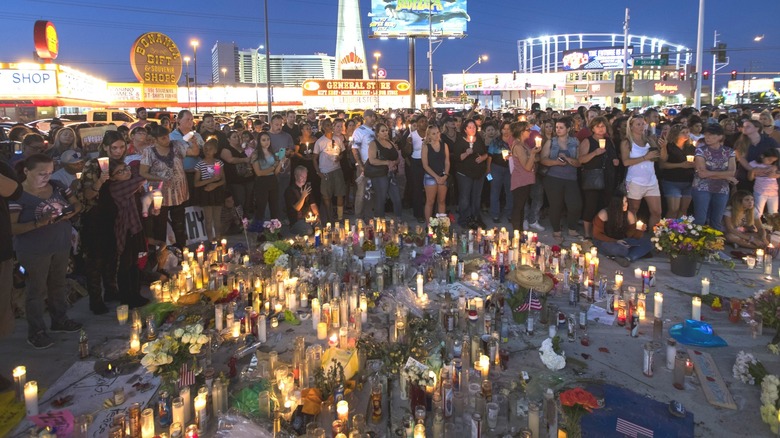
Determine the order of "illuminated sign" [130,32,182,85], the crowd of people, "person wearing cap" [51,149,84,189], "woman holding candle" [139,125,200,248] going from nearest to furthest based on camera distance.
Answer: the crowd of people, "person wearing cap" [51,149,84,189], "woman holding candle" [139,125,200,248], "illuminated sign" [130,32,182,85]

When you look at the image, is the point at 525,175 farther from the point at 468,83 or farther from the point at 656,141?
the point at 468,83

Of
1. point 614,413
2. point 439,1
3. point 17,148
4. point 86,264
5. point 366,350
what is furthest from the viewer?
point 439,1

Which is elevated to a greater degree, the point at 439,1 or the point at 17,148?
the point at 439,1

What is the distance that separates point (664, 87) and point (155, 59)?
83.9 meters

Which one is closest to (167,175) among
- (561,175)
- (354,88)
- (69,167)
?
(69,167)

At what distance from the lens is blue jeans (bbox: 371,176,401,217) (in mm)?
10133

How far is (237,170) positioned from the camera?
9406 mm

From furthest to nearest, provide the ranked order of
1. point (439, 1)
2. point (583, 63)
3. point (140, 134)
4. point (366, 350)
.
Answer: point (583, 63) < point (439, 1) < point (140, 134) < point (366, 350)

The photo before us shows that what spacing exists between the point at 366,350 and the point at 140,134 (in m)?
5.01

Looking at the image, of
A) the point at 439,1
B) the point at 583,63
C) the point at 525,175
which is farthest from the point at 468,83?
the point at 525,175

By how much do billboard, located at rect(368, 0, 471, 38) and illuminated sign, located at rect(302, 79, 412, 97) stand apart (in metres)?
4.91

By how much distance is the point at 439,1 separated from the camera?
42.7 metres

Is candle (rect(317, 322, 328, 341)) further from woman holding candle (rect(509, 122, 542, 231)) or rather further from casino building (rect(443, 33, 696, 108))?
casino building (rect(443, 33, 696, 108))

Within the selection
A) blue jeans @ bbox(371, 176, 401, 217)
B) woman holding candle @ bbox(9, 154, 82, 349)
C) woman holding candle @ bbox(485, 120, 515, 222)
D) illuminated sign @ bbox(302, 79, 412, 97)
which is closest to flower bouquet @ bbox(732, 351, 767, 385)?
woman holding candle @ bbox(485, 120, 515, 222)
